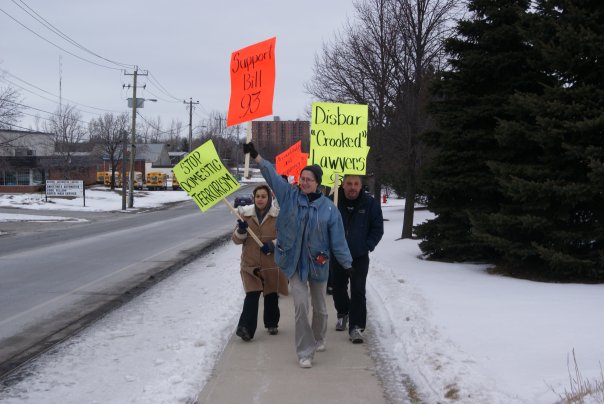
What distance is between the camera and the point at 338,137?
29.5 ft

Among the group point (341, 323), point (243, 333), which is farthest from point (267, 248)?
point (341, 323)

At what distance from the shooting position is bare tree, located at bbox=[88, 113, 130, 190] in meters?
64.1

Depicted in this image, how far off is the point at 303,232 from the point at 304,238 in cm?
6

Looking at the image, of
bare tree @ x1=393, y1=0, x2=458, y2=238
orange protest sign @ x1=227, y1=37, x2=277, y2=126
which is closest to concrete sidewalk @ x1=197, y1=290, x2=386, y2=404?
orange protest sign @ x1=227, y1=37, x2=277, y2=126

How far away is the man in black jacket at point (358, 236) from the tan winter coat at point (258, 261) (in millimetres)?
755

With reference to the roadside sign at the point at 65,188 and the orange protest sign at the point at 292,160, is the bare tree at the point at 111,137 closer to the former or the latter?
the roadside sign at the point at 65,188

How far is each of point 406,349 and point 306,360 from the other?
43.0 inches

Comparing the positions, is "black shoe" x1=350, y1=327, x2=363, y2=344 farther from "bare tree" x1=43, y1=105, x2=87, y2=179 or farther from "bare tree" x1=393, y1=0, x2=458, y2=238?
"bare tree" x1=43, y1=105, x2=87, y2=179

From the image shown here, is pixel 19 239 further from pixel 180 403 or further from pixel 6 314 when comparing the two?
pixel 180 403

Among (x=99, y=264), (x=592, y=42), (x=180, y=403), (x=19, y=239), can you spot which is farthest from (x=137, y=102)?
(x=180, y=403)

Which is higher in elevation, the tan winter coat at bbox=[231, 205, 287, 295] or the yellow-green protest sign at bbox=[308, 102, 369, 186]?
the yellow-green protest sign at bbox=[308, 102, 369, 186]

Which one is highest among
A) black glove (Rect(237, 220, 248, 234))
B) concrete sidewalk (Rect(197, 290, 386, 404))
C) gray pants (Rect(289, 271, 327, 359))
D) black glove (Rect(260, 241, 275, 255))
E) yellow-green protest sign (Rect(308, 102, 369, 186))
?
yellow-green protest sign (Rect(308, 102, 369, 186))

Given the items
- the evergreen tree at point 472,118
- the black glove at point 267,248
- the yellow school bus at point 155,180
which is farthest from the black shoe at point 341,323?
the yellow school bus at point 155,180

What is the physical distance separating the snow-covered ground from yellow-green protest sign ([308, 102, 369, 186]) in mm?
2057
